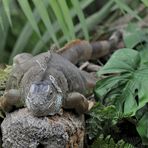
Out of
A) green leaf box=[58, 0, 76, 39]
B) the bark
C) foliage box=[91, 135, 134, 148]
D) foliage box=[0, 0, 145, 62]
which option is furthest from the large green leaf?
foliage box=[0, 0, 145, 62]

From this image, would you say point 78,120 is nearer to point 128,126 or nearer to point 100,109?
point 100,109

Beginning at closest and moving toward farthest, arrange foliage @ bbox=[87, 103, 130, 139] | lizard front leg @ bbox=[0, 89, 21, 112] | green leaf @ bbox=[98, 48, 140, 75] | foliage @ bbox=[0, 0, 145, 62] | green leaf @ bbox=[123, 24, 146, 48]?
lizard front leg @ bbox=[0, 89, 21, 112] < foliage @ bbox=[87, 103, 130, 139] < green leaf @ bbox=[98, 48, 140, 75] < green leaf @ bbox=[123, 24, 146, 48] < foliage @ bbox=[0, 0, 145, 62]

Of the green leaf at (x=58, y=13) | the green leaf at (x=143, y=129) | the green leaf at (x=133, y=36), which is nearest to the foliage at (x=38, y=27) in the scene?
the green leaf at (x=133, y=36)

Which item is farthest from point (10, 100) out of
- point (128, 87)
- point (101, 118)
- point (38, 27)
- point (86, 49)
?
point (38, 27)

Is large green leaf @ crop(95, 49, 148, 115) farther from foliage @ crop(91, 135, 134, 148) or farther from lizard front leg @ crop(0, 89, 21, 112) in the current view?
lizard front leg @ crop(0, 89, 21, 112)

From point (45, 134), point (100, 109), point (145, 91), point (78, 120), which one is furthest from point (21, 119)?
point (145, 91)

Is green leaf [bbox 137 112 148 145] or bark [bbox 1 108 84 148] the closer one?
bark [bbox 1 108 84 148]

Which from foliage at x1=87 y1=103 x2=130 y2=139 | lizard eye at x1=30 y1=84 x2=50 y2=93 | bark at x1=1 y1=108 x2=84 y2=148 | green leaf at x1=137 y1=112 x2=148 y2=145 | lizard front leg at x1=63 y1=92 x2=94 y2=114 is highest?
lizard eye at x1=30 y1=84 x2=50 y2=93
